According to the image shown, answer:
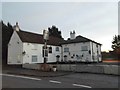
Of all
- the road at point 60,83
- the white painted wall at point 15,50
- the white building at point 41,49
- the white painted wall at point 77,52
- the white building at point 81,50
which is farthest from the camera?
the white painted wall at point 77,52

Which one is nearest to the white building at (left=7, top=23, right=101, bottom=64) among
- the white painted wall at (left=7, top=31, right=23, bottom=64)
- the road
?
the white painted wall at (left=7, top=31, right=23, bottom=64)

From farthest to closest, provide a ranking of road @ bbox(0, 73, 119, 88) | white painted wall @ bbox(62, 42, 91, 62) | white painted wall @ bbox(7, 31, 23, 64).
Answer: white painted wall @ bbox(62, 42, 91, 62) < white painted wall @ bbox(7, 31, 23, 64) < road @ bbox(0, 73, 119, 88)

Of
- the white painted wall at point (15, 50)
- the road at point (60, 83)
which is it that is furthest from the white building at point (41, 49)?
the road at point (60, 83)

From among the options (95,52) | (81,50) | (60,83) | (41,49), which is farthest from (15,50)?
(60,83)

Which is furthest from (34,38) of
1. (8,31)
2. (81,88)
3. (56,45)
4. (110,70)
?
(81,88)

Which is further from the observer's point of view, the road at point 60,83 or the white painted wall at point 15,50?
the white painted wall at point 15,50

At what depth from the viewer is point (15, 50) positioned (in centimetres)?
4109

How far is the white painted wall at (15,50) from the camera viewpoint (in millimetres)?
39625

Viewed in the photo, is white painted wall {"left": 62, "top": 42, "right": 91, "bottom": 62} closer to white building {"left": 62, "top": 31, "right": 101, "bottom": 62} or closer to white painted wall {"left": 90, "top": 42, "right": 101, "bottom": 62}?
white building {"left": 62, "top": 31, "right": 101, "bottom": 62}

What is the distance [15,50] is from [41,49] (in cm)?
589

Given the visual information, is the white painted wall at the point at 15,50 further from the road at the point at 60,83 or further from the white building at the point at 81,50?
the road at the point at 60,83

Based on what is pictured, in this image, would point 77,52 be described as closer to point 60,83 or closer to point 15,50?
point 15,50

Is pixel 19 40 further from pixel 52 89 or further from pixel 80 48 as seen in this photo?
pixel 52 89

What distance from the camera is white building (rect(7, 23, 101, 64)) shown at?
39906 millimetres
